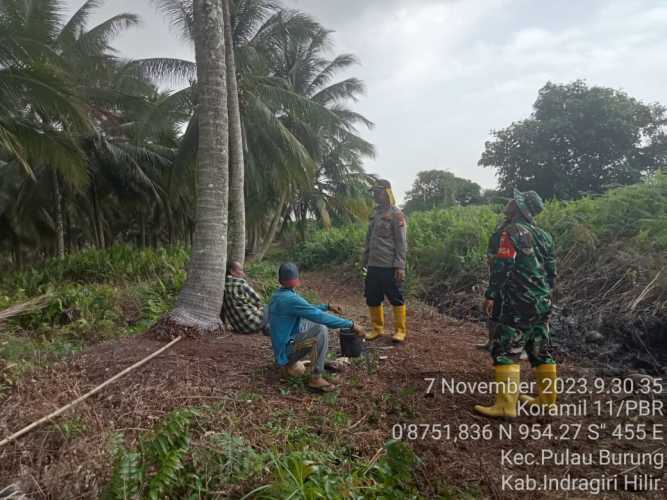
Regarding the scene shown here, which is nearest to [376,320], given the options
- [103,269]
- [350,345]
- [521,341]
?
[350,345]

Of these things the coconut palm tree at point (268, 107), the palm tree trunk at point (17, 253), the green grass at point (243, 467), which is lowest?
the palm tree trunk at point (17, 253)

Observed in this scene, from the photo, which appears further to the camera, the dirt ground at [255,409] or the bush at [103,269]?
the bush at [103,269]

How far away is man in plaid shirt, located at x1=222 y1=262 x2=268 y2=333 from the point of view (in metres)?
5.06

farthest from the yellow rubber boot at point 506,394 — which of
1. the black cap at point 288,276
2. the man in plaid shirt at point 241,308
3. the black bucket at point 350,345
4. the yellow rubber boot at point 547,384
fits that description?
the man in plaid shirt at point 241,308

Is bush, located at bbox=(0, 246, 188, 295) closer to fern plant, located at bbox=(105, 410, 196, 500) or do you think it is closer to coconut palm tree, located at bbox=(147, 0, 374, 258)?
→ coconut palm tree, located at bbox=(147, 0, 374, 258)

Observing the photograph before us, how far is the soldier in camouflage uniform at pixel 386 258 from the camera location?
498 centimetres

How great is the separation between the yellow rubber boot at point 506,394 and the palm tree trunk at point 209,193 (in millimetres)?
2981

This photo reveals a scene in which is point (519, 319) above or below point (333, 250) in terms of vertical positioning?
above

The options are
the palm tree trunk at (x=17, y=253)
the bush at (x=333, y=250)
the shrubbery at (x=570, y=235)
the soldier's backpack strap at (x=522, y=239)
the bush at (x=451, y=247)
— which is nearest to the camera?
the soldier's backpack strap at (x=522, y=239)

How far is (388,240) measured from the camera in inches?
199

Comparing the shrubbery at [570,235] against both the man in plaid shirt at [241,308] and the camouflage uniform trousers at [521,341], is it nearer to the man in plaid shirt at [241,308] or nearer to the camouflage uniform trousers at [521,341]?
the camouflage uniform trousers at [521,341]

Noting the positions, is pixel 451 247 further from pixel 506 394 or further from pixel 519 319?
pixel 506 394

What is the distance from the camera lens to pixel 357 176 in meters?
22.0

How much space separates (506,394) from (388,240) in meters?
2.29
